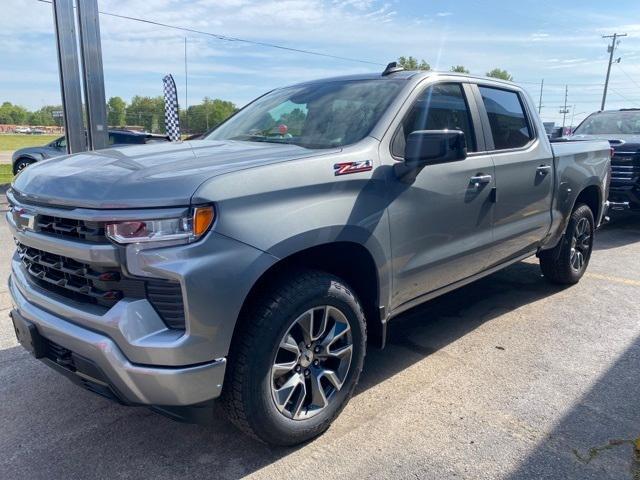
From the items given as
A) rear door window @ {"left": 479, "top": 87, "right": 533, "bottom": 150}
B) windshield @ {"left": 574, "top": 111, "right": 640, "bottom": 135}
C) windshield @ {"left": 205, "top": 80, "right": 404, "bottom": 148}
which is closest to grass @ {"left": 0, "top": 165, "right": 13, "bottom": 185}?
windshield @ {"left": 205, "top": 80, "right": 404, "bottom": 148}

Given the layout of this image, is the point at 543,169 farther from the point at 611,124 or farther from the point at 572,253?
the point at 611,124

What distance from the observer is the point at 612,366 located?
3688mm

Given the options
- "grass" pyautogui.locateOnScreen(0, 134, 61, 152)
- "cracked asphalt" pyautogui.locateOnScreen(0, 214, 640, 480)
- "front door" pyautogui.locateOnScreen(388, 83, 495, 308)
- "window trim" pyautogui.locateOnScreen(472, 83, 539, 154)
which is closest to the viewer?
"cracked asphalt" pyautogui.locateOnScreen(0, 214, 640, 480)

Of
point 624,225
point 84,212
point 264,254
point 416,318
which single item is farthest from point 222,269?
point 624,225

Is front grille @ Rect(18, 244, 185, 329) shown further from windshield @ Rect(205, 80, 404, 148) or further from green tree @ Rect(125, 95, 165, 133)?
green tree @ Rect(125, 95, 165, 133)

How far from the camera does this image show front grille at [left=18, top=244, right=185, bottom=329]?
2186mm

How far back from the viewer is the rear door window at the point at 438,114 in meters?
3.20

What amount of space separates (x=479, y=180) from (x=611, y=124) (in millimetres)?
7924

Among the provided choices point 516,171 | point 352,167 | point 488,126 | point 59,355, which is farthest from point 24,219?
point 516,171

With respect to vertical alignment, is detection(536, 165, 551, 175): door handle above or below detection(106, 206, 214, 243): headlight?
above

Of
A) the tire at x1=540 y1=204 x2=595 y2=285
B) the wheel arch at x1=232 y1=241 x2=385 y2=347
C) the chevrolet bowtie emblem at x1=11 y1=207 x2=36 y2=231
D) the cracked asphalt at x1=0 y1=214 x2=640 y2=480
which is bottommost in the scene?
the cracked asphalt at x1=0 y1=214 x2=640 y2=480

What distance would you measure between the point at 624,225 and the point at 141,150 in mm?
8987

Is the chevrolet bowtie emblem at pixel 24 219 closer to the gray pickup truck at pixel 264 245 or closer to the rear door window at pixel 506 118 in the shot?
the gray pickup truck at pixel 264 245

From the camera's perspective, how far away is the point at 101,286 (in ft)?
7.57
